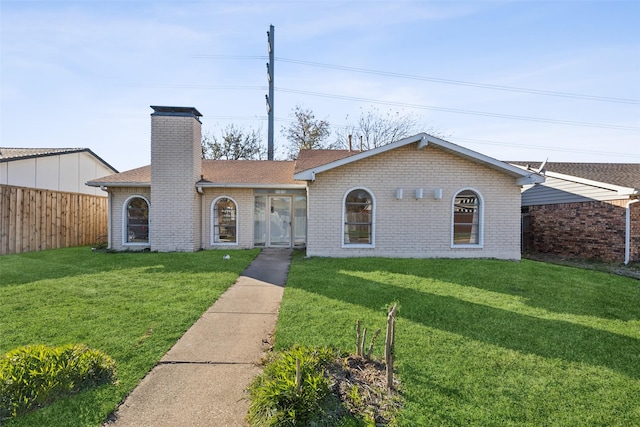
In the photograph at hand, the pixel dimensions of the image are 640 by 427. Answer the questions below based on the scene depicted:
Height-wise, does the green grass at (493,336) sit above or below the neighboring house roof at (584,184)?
below

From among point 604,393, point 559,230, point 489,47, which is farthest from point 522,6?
point 604,393

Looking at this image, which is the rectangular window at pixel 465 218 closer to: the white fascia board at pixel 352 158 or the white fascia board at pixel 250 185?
the white fascia board at pixel 352 158

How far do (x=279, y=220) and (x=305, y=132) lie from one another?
16.8m

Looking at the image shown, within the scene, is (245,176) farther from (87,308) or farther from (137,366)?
(137,366)

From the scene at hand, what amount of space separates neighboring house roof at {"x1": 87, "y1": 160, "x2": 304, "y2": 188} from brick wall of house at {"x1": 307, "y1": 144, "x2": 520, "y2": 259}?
236cm

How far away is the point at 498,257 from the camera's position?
1140cm

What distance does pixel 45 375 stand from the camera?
3191 mm

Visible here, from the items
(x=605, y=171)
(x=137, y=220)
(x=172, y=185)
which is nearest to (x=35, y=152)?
(x=137, y=220)

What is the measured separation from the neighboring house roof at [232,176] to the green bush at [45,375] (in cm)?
960

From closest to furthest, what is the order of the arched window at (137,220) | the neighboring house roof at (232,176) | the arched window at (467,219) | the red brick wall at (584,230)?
1. the arched window at (467,219)
2. the red brick wall at (584,230)
3. the neighboring house roof at (232,176)
4. the arched window at (137,220)

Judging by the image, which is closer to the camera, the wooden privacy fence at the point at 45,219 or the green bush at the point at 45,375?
the green bush at the point at 45,375

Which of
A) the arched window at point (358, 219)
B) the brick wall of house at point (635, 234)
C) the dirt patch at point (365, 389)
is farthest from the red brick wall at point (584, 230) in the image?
the dirt patch at point (365, 389)

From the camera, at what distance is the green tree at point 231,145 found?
2878cm

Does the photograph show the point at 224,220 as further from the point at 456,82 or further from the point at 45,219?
the point at 456,82
